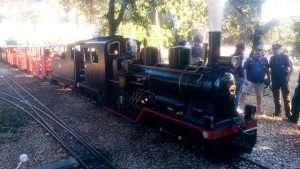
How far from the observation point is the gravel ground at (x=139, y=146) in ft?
19.5

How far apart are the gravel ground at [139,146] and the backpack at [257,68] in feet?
4.18

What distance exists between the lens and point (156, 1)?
1414 centimetres

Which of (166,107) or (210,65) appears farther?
(166,107)

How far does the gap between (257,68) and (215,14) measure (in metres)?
2.20

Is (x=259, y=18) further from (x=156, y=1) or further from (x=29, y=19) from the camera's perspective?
(x=29, y=19)

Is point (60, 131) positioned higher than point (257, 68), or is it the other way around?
point (257, 68)

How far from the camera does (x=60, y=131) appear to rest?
8.04m

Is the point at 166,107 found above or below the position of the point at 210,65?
below

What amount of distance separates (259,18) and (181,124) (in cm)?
1852

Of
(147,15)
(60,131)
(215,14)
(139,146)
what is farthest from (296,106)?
(147,15)

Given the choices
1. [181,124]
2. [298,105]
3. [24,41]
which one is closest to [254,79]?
[298,105]

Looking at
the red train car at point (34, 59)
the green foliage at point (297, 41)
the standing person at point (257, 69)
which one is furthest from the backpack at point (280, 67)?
the green foliage at point (297, 41)

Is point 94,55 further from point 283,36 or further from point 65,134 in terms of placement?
point 283,36

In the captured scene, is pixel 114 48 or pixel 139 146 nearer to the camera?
pixel 139 146
